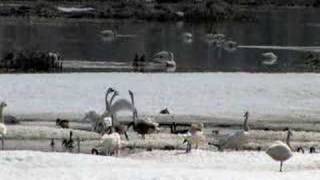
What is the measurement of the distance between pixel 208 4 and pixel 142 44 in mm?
63017

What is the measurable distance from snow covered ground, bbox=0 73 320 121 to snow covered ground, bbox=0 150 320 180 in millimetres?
7618

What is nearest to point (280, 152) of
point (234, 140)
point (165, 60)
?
point (234, 140)

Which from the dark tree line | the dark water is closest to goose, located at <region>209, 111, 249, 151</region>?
the dark tree line

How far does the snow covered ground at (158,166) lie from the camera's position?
14523 mm

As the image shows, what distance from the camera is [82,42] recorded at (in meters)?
62.1

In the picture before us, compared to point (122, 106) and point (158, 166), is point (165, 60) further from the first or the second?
point (158, 166)

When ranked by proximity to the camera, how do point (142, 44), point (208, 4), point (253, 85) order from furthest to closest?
point (208, 4)
point (142, 44)
point (253, 85)

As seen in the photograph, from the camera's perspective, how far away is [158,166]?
15953mm

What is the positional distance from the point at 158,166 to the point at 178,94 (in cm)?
1374

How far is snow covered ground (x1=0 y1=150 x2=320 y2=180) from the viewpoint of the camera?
14523mm

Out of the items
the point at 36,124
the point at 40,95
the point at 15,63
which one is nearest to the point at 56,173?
the point at 36,124

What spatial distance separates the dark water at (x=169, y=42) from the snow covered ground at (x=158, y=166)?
23.2m

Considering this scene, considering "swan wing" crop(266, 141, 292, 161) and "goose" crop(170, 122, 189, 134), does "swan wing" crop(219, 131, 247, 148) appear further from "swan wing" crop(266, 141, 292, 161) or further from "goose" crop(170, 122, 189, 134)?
"swan wing" crop(266, 141, 292, 161)

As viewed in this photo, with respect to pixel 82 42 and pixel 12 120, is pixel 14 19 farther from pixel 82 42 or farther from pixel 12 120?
pixel 12 120
